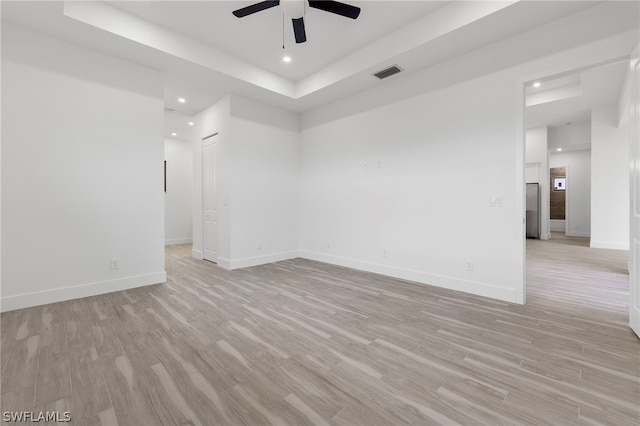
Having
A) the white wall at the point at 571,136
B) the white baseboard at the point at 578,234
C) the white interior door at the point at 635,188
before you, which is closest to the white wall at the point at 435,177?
the white interior door at the point at 635,188

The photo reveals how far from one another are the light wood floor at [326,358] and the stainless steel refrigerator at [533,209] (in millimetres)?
5804

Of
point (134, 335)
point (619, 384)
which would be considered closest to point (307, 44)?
point (134, 335)

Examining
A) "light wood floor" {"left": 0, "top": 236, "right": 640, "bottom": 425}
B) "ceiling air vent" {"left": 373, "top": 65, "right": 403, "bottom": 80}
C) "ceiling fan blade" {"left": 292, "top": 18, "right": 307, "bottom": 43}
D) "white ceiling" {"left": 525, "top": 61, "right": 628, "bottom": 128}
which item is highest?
"white ceiling" {"left": 525, "top": 61, "right": 628, "bottom": 128}

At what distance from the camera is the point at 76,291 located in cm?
331

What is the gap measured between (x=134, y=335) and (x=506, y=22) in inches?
189

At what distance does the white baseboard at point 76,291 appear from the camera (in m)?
2.93

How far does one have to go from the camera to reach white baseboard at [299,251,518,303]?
3.24m

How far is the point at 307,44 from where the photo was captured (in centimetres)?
381

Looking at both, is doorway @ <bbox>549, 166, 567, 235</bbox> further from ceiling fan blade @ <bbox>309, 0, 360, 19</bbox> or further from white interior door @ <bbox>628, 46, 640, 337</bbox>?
ceiling fan blade @ <bbox>309, 0, 360, 19</bbox>

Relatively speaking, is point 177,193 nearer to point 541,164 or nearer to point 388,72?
point 388,72

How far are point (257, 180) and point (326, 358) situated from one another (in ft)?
12.4

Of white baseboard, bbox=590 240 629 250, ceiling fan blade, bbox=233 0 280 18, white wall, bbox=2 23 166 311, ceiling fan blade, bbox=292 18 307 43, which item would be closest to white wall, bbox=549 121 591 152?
white baseboard, bbox=590 240 629 250

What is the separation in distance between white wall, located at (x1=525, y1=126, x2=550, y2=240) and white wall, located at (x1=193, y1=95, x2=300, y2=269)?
23.9 ft

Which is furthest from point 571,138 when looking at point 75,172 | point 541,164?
point 75,172
